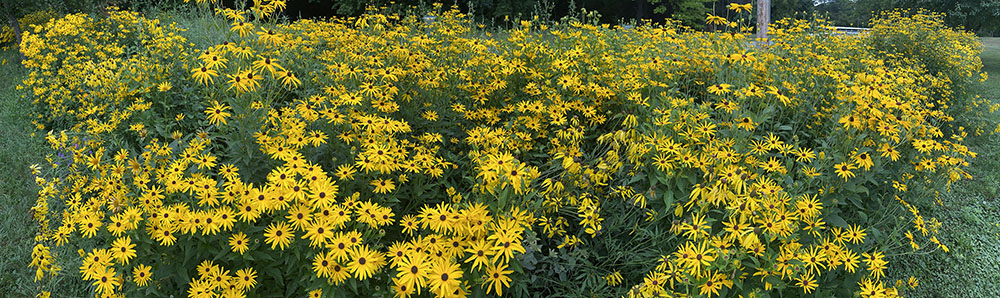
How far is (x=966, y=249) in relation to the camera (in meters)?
3.22

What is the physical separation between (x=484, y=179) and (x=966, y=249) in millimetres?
3205

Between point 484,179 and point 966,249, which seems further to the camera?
point 966,249

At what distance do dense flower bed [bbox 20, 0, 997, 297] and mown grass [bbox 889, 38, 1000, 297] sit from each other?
0.21m

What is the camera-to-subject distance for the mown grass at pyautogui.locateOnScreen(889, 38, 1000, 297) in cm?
289

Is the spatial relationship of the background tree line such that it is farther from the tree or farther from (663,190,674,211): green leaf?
(663,190,674,211): green leaf

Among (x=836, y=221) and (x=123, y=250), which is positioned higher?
(x=123, y=250)

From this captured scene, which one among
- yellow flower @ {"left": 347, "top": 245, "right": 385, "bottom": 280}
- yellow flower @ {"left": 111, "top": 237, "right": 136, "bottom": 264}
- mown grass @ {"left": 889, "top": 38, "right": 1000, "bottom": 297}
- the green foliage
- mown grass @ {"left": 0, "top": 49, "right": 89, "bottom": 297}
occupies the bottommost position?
mown grass @ {"left": 889, "top": 38, "right": 1000, "bottom": 297}

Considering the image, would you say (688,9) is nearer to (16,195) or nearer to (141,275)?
(16,195)

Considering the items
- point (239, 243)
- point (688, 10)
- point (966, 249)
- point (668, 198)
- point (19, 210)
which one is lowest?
point (966, 249)

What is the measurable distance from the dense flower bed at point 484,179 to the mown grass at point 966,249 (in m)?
0.21

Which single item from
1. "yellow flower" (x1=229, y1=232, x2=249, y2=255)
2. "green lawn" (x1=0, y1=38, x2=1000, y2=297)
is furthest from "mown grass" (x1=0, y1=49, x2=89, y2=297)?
"yellow flower" (x1=229, y1=232, x2=249, y2=255)

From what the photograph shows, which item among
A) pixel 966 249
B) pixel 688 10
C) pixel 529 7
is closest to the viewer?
pixel 966 249

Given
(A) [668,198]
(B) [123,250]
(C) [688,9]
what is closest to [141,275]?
(B) [123,250]

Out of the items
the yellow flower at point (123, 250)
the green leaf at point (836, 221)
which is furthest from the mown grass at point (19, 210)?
the green leaf at point (836, 221)
